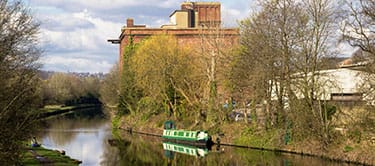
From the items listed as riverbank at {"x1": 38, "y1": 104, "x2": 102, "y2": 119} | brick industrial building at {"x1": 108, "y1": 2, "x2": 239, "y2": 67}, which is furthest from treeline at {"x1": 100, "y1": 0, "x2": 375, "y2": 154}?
riverbank at {"x1": 38, "y1": 104, "x2": 102, "y2": 119}

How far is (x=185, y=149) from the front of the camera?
4012 centimetres

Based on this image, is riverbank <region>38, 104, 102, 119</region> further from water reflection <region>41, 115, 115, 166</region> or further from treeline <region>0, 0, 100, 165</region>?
treeline <region>0, 0, 100, 165</region>

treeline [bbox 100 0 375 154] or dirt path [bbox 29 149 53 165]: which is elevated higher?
treeline [bbox 100 0 375 154]

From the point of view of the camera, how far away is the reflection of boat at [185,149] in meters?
36.6

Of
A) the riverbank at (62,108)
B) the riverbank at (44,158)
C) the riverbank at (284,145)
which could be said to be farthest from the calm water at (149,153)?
the riverbank at (62,108)

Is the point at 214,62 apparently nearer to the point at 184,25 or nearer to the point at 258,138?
the point at 258,138

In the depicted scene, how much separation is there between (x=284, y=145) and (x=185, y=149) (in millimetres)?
8803

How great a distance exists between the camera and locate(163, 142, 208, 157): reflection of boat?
120ft

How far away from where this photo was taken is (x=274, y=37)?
115ft

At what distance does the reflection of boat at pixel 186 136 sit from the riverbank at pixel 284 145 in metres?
1.12

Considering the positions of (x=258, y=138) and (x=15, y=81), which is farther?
(x=258, y=138)

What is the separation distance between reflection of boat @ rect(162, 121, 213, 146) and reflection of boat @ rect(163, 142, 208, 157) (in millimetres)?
559

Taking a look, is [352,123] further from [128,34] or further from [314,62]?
[128,34]

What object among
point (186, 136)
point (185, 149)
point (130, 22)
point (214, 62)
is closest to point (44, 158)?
point (185, 149)
